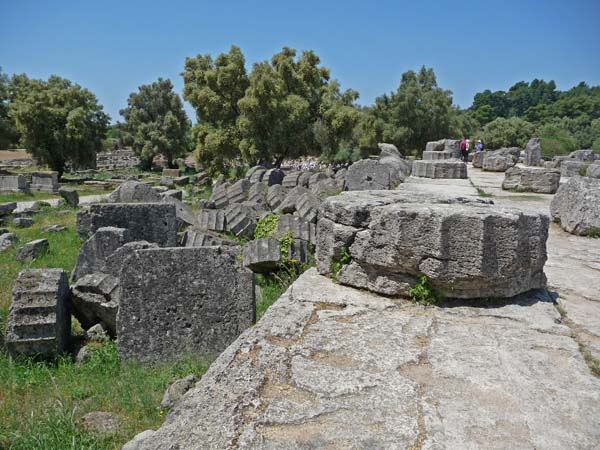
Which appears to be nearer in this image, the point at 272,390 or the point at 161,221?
the point at 272,390

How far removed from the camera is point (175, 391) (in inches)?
150

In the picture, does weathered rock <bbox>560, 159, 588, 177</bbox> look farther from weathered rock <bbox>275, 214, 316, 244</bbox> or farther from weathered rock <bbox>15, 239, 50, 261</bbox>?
weathered rock <bbox>15, 239, 50, 261</bbox>

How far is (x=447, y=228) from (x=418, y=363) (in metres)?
1.06

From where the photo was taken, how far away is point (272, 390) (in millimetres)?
2287

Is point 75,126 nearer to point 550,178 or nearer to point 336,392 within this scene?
point 550,178

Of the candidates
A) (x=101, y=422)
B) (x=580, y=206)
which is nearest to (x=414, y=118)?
(x=580, y=206)

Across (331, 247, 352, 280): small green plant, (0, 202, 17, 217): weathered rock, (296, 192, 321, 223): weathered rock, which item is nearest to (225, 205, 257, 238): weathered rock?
(296, 192, 321, 223): weathered rock

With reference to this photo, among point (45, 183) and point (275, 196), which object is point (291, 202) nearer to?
point (275, 196)

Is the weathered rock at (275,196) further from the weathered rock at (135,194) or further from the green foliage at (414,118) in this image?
the green foliage at (414,118)

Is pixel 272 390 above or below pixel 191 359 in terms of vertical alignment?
above

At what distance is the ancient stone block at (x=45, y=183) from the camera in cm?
2173

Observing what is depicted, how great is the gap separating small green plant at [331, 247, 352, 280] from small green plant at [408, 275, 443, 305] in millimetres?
592

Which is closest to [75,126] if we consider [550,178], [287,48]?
[287,48]

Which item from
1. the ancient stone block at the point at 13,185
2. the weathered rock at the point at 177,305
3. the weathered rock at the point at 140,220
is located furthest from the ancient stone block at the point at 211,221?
the ancient stone block at the point at 13,185
